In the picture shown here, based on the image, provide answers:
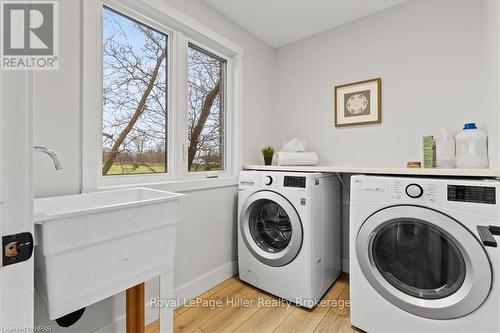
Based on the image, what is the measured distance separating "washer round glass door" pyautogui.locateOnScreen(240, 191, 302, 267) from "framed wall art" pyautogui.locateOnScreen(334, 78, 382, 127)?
1007 mm

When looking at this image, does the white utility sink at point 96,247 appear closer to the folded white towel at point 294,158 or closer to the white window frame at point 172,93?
the white window frame at point 172,93

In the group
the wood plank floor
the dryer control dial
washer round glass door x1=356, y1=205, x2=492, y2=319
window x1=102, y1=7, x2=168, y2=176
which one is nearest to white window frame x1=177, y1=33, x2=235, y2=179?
window x1=102, y1=7, x2=168, y2=176

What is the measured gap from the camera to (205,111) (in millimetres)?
2098

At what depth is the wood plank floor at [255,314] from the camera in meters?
1.51

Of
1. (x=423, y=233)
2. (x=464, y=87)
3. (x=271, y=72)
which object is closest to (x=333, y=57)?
(x=271, y=72)

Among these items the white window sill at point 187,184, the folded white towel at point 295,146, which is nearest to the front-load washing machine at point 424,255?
the folded white towel at point 295,146

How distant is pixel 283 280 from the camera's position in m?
1.78

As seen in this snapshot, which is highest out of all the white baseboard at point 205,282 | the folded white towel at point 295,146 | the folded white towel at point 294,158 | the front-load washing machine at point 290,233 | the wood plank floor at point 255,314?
the folded white towel at point 295,146

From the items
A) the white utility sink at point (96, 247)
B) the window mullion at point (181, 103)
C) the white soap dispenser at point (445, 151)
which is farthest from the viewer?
the window mullion at point (181, 103)

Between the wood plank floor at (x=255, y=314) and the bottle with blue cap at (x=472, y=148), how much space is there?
1217mm

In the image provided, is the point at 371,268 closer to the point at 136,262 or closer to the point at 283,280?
the point at 283,280

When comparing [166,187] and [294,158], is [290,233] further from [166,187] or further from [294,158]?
[166,187]

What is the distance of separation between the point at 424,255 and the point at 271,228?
39.0 inches

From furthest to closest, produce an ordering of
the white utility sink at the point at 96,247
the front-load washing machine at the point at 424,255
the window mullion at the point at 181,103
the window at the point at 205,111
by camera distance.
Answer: the window at the point at 205,111
the window mullion at the point at 181,103
the front-load washing machine at the point at 424,255
the white utility sink at the point at 96,247
